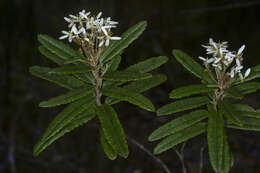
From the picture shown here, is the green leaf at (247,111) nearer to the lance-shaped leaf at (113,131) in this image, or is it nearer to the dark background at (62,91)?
the lance-shaped leaf at (113,131)

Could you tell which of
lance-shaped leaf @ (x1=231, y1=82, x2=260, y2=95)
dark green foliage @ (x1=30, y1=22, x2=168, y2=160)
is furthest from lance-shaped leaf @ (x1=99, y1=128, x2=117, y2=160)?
lance-shaped leaf @ (x1=231, y1=82, x2=260, y2=95)

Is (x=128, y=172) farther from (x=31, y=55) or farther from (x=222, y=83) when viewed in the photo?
(x=222, y=83)

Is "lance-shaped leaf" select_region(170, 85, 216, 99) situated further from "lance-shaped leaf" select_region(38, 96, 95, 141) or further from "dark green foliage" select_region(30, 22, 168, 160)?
"lance-shaped leaf" select_region(38, 96, 95, 141)

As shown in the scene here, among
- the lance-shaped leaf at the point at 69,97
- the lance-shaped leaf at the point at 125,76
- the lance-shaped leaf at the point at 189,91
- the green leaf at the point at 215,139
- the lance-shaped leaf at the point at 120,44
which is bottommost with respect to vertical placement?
the green leaf at the point at 215,139

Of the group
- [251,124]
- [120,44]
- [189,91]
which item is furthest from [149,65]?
[251,124]

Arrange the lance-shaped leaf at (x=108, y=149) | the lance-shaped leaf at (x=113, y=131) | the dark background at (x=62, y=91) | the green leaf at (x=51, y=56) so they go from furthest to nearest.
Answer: the dark background at (x=62, y=91)
the green leaf at (x=51, y=56)
the lance-shaped leaf at (x=108, y=149)
the lance-shaped leaf at (x=113, y=131)

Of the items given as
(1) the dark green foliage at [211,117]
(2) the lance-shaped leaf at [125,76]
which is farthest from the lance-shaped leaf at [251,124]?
A: (2) the lance-shaped leaf at [125,76]

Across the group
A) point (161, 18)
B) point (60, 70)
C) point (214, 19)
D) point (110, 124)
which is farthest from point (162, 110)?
point (214, 19)
